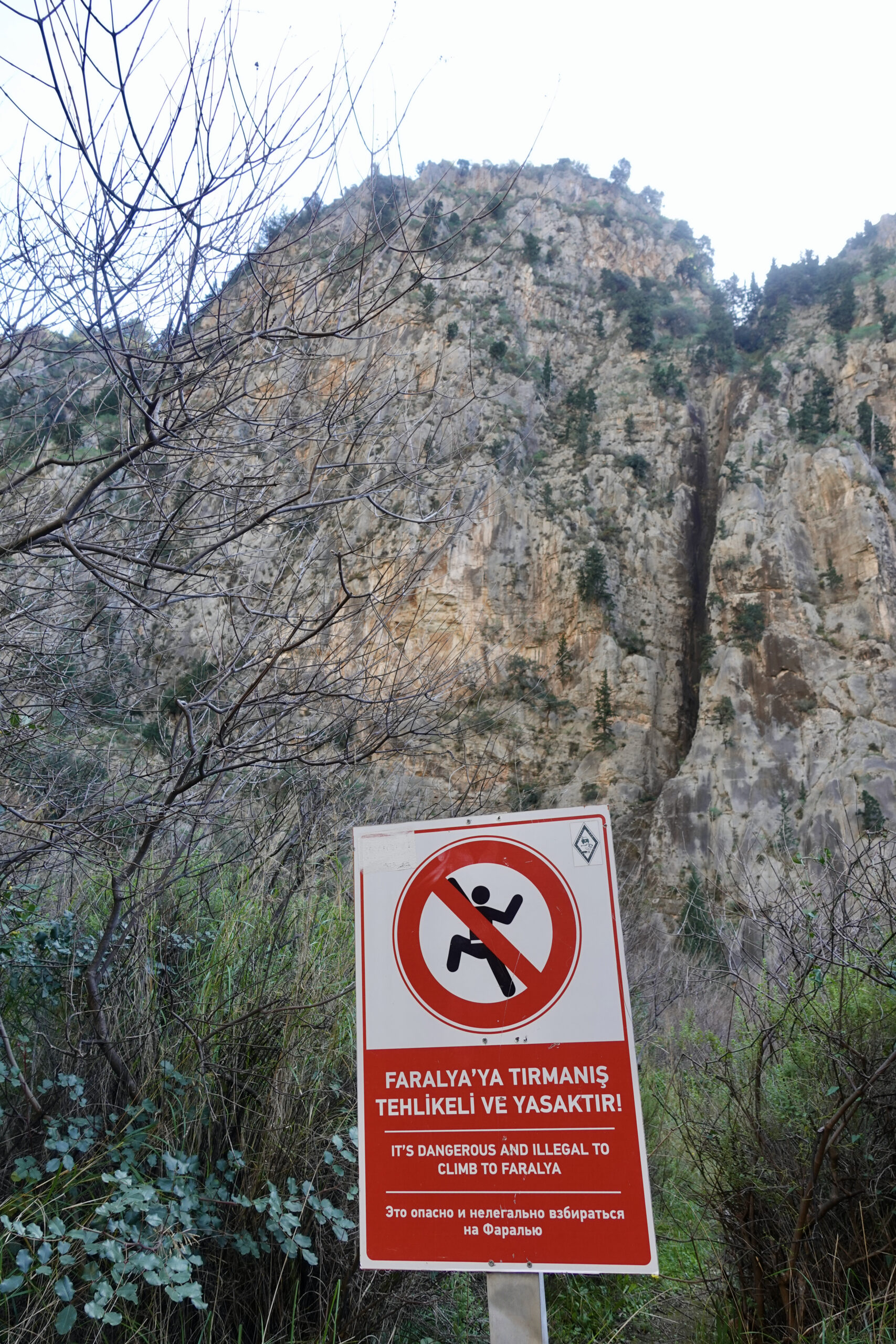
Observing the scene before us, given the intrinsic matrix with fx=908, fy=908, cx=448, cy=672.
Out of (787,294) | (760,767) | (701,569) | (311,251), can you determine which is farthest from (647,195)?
(311,251)

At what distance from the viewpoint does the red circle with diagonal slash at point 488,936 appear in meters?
2.08

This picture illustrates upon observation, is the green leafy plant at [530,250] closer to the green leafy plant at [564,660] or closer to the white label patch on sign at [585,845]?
the green leafy plant at [564,660]

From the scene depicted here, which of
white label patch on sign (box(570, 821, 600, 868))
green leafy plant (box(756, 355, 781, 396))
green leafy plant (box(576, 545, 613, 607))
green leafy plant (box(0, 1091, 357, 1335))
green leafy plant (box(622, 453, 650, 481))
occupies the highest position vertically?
green leafy plant (box(756, 355, 781, 396))

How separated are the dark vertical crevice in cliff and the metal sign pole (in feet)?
101

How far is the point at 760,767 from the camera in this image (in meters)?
28.6

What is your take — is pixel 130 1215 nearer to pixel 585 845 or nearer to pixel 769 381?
pixel 585 845

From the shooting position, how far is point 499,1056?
2047 millimetres

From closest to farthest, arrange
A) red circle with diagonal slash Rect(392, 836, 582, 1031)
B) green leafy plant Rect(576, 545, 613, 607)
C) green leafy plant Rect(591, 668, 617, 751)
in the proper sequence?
1. red circle with diagonal slash Rect(392, 836, 582, 1031)
2. green leafy plant Rect(591, 668, 617, 751)
3. green leafy plant Rect(576, 545, 613, 607)

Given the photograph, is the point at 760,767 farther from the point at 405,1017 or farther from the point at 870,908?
the point at 405,1017

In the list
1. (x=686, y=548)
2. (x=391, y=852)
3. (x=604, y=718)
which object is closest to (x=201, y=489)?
(x=391, y=852)

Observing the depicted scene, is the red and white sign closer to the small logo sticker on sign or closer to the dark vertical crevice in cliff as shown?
the small logo sticker on sign

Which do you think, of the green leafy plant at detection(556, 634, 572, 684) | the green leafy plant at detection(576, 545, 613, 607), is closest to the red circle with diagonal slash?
the green leafy plant at detection(556, 634, 572, 684)

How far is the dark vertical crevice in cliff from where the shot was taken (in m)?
32.9

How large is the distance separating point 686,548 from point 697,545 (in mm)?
536
